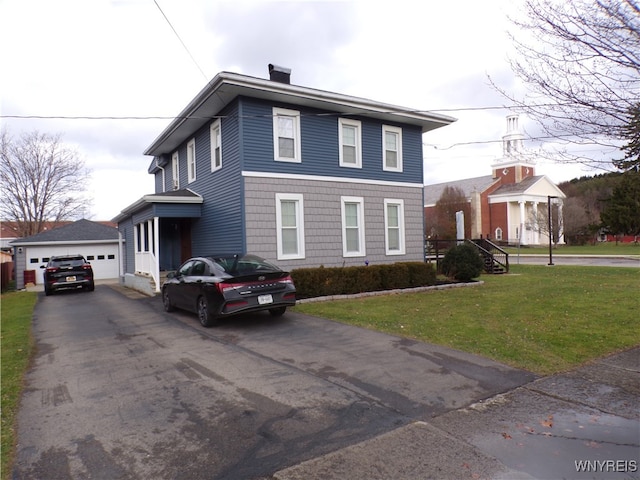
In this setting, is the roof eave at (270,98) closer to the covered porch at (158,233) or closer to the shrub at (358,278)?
the covered porch at (158,233)

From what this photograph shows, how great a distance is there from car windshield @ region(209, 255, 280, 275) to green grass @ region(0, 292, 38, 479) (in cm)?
362

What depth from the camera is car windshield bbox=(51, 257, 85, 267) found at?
17766mm

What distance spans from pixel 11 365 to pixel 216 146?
970 cm

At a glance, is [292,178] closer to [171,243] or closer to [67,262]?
[171,243]

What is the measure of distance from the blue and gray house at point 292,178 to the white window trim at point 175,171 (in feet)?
3.68

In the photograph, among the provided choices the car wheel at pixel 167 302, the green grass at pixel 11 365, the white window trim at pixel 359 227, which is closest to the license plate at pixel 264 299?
the car wheel at pixel 167 302

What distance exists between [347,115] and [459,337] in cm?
978

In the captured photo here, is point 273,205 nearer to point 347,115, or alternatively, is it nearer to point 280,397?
point 347,115

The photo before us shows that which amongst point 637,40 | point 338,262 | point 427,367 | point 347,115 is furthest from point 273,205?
point 637,40

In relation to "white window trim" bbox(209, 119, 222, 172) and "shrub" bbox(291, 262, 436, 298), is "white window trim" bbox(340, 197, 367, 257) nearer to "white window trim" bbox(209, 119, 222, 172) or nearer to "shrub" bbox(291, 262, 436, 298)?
"shrub" bbox(291, 262, 436, 298)

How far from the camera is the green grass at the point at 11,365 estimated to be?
365 cm

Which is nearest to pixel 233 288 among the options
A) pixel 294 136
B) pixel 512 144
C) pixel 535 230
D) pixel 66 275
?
pixel 294 136

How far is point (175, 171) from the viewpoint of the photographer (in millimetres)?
19141

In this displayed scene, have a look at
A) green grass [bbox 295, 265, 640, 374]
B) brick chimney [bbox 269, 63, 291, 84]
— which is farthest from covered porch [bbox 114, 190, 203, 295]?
green grass [bbox 295, 265, 640, 374]
